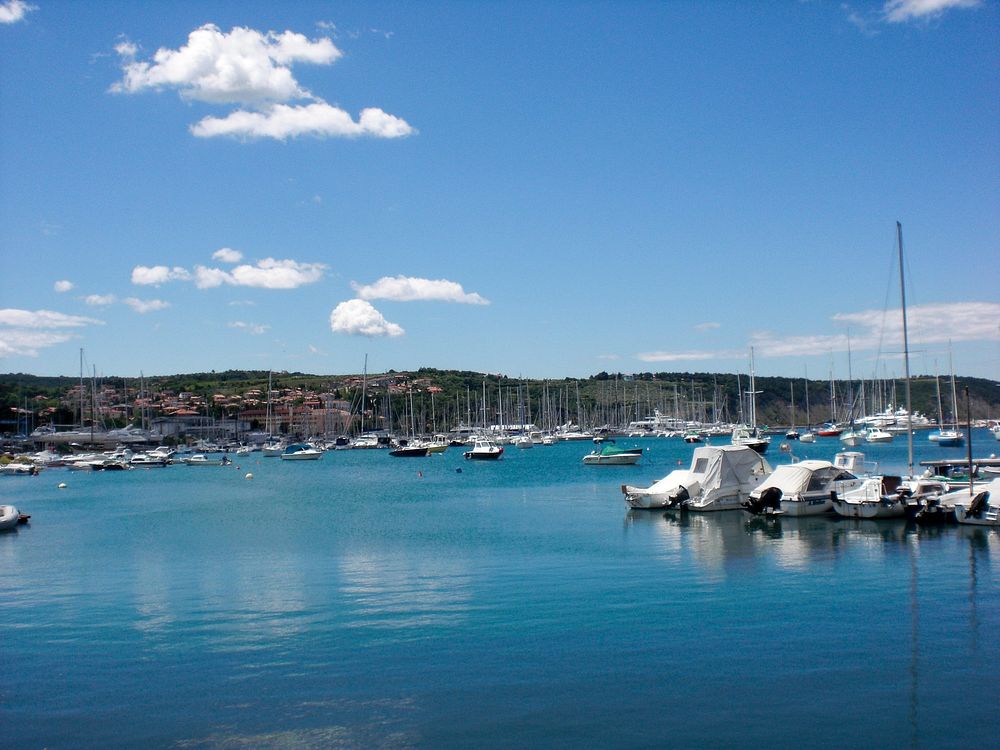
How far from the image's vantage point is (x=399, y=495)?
6419 centimetres

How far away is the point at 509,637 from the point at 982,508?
26.6 m

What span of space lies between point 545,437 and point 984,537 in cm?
13502

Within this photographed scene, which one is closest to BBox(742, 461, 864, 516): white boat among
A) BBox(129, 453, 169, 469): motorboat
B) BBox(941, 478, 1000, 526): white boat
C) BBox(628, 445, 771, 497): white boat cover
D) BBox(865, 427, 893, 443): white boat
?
BBox(628, 445, 771, 497): white boat cover

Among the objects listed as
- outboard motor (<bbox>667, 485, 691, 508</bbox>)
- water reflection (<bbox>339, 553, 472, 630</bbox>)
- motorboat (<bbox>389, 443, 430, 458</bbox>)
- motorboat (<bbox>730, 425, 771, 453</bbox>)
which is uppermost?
motorboat (<bbox>730, 425, 771, 453</bbox>)

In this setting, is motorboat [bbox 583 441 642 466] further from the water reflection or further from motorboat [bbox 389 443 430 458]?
the water reflection

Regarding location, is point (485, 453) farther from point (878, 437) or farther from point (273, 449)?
point (878, 437)

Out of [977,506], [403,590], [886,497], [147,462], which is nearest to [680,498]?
[886,497]

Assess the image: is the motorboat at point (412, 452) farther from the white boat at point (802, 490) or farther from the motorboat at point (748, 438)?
the white boat at point (802, 490)

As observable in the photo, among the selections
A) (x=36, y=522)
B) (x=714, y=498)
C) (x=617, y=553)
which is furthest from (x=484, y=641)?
(x=36, y=522)

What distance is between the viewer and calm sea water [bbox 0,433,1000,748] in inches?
555

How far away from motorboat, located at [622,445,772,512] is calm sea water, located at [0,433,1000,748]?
4.42m

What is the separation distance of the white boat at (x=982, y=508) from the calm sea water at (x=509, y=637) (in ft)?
3.33

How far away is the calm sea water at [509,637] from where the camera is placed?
14.1 meters

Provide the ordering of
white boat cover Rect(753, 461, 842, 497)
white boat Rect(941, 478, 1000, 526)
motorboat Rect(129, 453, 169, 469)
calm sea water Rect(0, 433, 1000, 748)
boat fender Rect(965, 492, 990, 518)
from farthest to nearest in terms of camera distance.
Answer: motorboat Rect(129, 453, 169, 469)
white boat cover Rect(753, 461, 842, 497)
boat fender Rect(965, 492, 990, 518)
white boat Rect(941, 478, 1000, 526)
calm sea water Rect(0, 433, 1000, 748)
